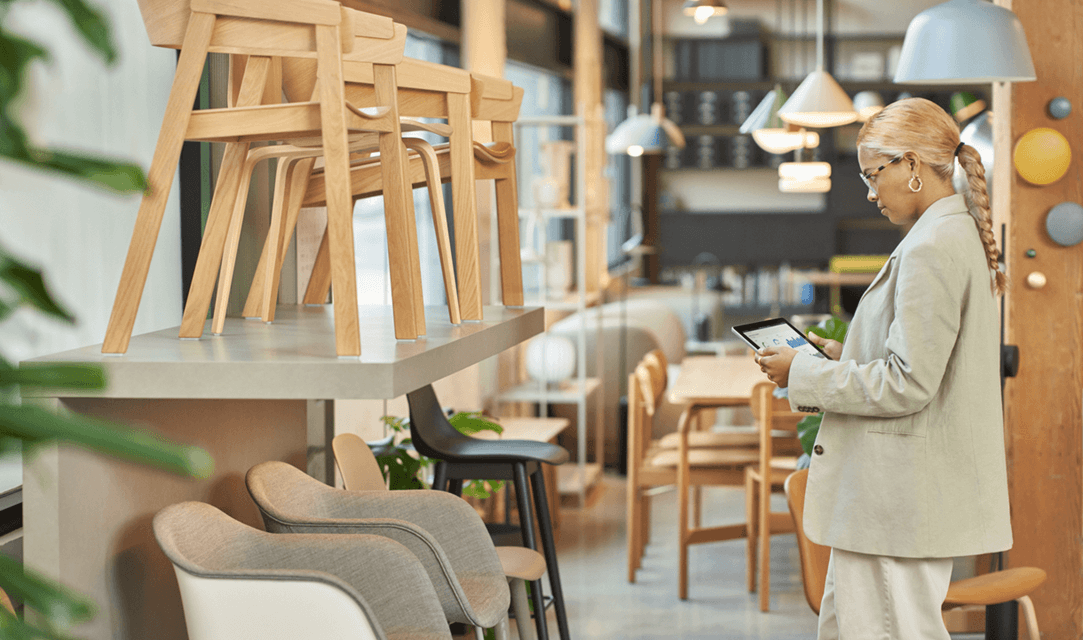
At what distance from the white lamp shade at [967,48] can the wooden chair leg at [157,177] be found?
6.37 feet

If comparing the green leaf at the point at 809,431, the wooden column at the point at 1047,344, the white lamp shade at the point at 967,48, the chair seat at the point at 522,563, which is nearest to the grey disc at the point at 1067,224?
→ the wooden column at the point at 1047,344

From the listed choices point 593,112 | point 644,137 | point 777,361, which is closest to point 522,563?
point 777,361

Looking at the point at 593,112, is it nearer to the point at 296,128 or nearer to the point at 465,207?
the point at 465,207

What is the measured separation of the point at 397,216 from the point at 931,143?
3.43 ft

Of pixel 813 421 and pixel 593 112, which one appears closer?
pixel 813 421

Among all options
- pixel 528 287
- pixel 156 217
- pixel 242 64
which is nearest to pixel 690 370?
pixel 528 287

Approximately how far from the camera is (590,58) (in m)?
7.67

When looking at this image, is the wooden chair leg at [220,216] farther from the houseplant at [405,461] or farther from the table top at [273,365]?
the houseplant at [405,461]

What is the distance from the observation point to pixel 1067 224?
3.15 meters

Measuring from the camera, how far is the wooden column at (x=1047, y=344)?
3180 millimetres

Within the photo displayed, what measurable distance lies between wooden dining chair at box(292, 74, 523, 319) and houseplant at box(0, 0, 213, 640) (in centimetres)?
→ 156

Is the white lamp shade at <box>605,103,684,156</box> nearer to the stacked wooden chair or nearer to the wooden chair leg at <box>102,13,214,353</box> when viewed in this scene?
the stacked wooden chair

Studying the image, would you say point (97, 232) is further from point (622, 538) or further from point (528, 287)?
point (528, 287)

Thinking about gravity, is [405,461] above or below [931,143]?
below
